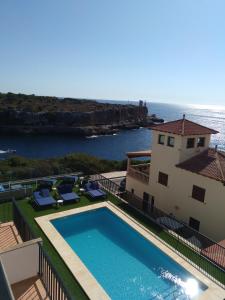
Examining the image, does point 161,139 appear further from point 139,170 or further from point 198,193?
point 139,170

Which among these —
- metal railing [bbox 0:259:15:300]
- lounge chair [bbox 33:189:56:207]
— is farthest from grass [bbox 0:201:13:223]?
metal railing [bbox 0:259:15:300]

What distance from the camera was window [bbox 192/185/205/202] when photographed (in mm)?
17359

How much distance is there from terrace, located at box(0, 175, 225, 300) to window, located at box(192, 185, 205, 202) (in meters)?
2.36

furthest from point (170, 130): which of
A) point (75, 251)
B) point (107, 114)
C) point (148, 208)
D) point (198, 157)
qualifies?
point (107, 114)

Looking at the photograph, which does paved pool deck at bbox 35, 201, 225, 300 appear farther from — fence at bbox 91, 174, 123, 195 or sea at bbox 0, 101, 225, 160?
sea at bbox 0, 101, 225, 160

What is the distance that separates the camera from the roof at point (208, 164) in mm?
16719

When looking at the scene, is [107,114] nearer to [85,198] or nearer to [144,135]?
[144,135]

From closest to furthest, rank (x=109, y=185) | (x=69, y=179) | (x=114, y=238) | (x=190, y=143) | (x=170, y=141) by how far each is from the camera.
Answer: (x=114, y=238)
(x=190, y=143)
(x=170, y=141)
(x=69, y=179)
(x=109, y=185)

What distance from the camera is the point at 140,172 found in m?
22.3

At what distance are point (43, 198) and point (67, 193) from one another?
1.90 m

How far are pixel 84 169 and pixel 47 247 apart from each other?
14733 mm

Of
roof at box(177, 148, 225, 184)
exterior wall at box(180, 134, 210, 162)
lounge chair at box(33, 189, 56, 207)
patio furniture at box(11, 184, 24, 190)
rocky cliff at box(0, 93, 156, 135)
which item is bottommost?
rocky cliff at box(0, 93, 156, 135)

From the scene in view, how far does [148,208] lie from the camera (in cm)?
2059

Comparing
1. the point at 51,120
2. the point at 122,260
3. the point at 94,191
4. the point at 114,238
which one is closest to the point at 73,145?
the point at 51,120
